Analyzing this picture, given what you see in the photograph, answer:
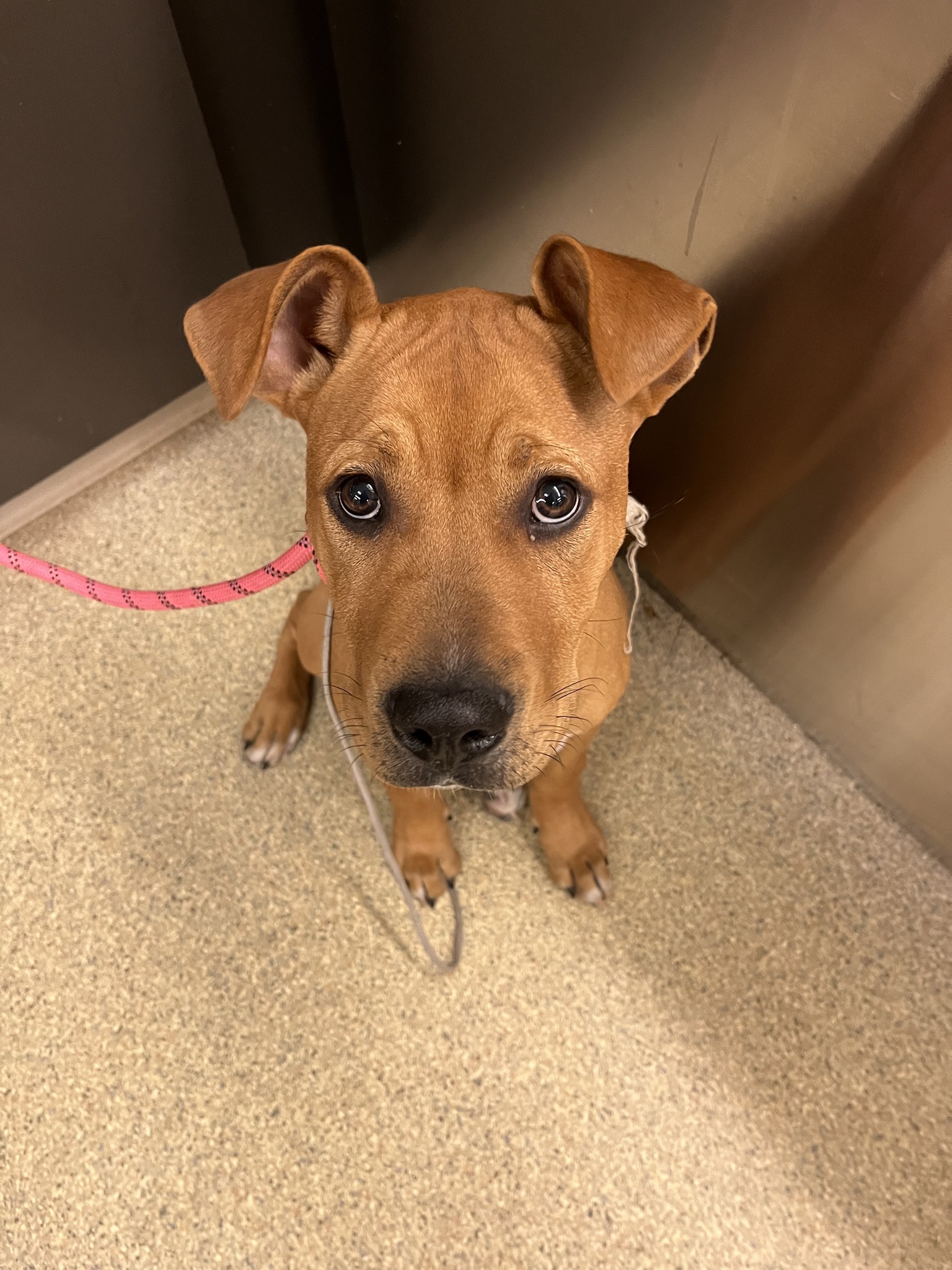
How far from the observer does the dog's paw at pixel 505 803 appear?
8.30 feet

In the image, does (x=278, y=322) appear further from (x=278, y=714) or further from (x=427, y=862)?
(x=427, y=862)

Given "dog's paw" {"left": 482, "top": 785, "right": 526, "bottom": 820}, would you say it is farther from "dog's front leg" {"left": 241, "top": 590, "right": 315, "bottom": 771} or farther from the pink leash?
"dog's front leg" {"left": 241, "top": 590, "right": 315, "bottom": 771}

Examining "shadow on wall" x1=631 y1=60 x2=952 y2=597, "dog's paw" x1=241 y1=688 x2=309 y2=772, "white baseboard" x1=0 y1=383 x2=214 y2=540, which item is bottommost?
"dog's paw" x1=241 y1=688 x2=309 y2=772

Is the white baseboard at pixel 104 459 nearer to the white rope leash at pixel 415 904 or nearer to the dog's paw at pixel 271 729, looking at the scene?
the dog's paw at pixel 271 729

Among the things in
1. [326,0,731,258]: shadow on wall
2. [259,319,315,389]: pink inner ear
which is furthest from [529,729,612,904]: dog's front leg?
[326,0,731,258]: shadow on wall

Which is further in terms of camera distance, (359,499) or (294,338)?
(294,338)

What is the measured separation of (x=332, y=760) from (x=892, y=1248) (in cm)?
208

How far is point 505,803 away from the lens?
8.37ft

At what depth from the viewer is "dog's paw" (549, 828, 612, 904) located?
249cm

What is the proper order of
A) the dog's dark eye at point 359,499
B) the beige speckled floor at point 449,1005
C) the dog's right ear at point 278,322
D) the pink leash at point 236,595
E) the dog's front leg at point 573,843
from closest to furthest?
the dog's right ear at point 278,322, the dog's dark eye at point 359,499, the beige speckled floor at point 449,1005, the pink leash at point 236,595, the dog's front leg at point 573,843

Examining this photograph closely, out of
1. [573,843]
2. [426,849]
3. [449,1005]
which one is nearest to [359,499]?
[426,849]

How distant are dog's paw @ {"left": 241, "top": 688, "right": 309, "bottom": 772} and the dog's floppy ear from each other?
165cm

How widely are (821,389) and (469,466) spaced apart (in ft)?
3.46

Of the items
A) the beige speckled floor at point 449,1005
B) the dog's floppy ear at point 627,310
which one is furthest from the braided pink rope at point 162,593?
the dog's floppy ear at point 627,310
